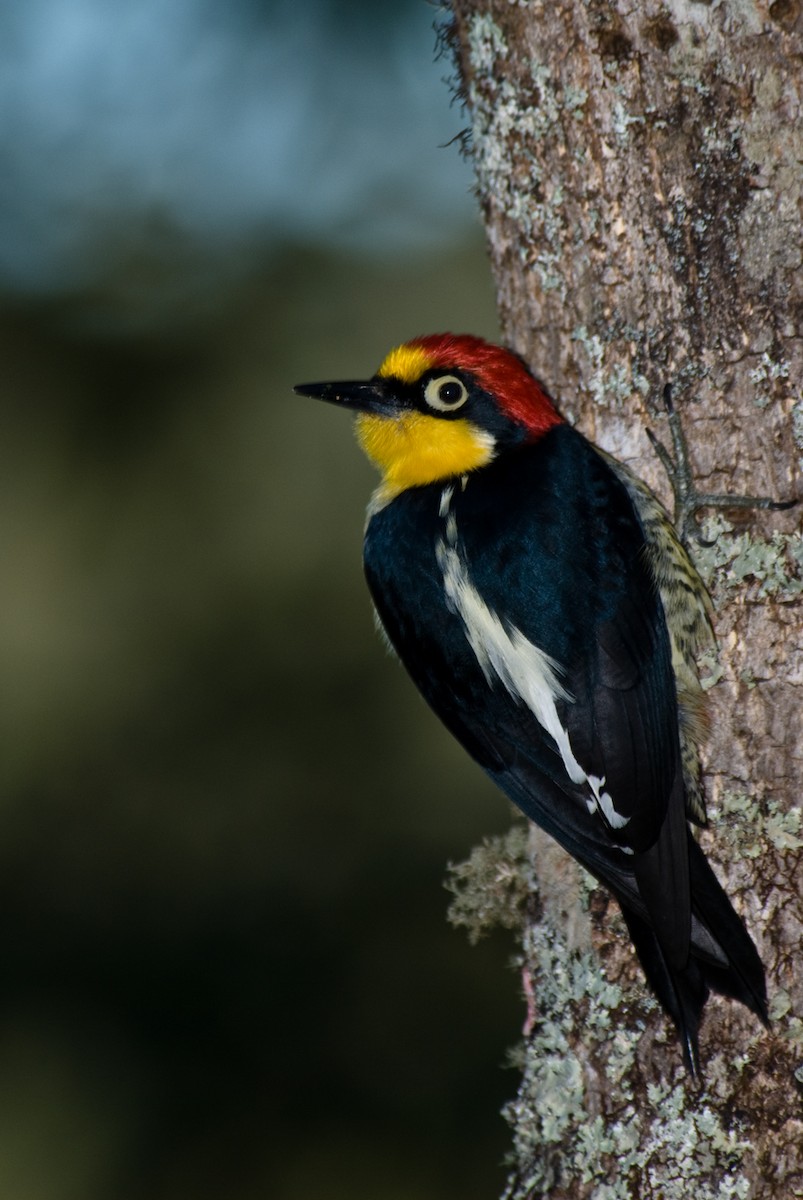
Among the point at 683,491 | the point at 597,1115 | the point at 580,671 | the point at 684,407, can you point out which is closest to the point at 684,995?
the point at 597,1115

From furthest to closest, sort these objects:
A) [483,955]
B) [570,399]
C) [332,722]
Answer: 1. [332,722]
2. [483,955]
3. [570,399]

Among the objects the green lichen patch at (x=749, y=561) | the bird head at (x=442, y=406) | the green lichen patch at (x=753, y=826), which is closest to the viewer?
the green lichen patch at (x=753, y=826)

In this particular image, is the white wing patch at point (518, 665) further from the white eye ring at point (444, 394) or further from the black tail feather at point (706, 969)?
the white eye ring at point (444, 394)

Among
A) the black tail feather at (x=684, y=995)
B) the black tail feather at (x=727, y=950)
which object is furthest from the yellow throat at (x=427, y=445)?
the black tail feather at (x=684, y=995)

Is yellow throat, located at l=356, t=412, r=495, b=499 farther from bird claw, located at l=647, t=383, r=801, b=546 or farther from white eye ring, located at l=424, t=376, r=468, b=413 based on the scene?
bird claw, located at l=647, t=383, r=801, b=546

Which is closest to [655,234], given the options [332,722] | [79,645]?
[332,722]

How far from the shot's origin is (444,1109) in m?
3.99

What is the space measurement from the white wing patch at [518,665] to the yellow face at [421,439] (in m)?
0.32

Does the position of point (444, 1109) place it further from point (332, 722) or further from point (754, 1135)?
point (754, 1135)

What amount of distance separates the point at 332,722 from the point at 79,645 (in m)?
0.98

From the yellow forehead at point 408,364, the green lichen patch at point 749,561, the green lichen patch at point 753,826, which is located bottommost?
the green lichen patch at point 753,826

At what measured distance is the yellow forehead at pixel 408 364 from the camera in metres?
2.88

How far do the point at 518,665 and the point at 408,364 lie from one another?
0.84 meters

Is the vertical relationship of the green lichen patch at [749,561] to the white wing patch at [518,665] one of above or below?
above
